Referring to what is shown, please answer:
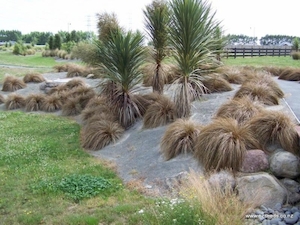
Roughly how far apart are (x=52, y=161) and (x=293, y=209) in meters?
4.54

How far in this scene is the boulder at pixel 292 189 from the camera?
450 cm

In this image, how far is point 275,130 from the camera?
Answer: 5.12m

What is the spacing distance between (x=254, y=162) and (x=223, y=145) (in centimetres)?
49

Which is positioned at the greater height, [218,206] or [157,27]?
[157,27]

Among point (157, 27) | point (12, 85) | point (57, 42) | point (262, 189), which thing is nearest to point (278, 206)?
point (262, 189)

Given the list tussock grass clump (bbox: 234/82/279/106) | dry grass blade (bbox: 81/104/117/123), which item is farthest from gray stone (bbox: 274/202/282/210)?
dry grass blade (bbox: 81/104/117/123)

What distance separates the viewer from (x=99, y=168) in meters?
6.29

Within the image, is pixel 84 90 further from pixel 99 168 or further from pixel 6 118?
pixel 99 168

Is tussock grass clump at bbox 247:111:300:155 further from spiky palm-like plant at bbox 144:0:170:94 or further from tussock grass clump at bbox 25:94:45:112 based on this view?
tussock grass clump at bbox 25:94:45:112

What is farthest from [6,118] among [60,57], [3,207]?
[60,57]

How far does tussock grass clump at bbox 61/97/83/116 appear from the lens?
11.6m

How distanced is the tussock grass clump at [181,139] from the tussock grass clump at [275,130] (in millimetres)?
979

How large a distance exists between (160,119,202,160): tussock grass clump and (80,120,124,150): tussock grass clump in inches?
81.4

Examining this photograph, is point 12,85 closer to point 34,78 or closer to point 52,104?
point 34,78
